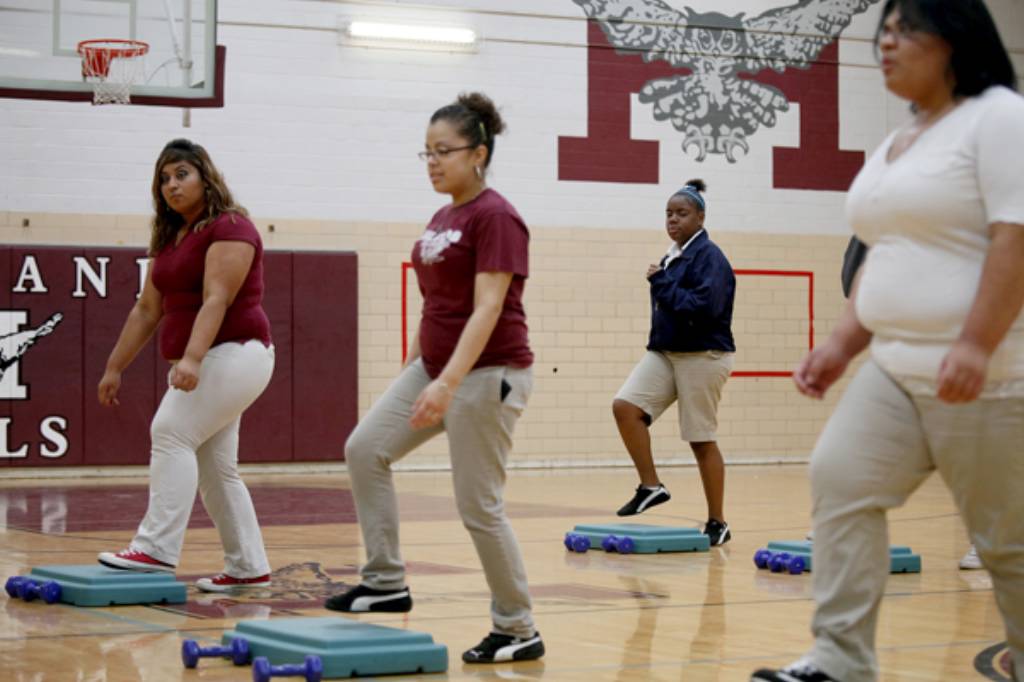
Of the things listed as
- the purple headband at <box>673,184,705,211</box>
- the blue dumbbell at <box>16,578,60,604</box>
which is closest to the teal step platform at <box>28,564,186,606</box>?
the blue dumbbell at <box>16,578,60,604</box>

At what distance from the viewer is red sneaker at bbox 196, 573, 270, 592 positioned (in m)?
6.35

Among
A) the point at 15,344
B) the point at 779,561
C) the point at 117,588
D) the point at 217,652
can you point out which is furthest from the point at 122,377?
the point at 217,652

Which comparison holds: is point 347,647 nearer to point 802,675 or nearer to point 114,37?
point 802,675

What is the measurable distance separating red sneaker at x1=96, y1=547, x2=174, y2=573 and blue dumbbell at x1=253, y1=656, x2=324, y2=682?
195 cm

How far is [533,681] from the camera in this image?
4465 mm

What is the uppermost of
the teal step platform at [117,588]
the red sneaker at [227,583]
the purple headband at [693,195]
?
the purple headband at [693,195]

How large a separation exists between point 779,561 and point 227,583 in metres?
2.65

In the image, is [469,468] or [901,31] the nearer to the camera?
[901,31]

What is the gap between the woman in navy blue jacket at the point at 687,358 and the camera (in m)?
8.38

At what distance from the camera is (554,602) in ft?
20.5

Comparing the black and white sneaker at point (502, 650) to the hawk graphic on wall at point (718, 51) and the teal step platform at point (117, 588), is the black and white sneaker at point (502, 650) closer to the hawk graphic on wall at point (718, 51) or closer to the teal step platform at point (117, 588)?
the teal step platform at point (117, 588)

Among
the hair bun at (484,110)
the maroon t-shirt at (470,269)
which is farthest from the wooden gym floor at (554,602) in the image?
the hair bun at (484,110)

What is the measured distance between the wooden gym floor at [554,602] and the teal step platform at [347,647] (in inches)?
2.5

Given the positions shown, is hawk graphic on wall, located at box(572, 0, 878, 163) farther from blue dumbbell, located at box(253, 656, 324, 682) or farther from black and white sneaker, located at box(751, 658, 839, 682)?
black and white sneaker, located at box(751, 658, 839, 682)
